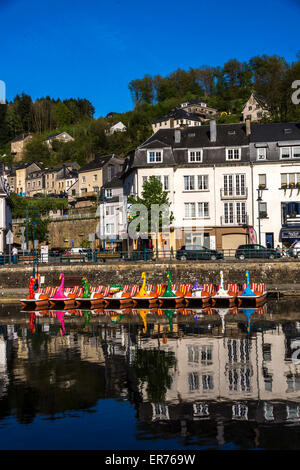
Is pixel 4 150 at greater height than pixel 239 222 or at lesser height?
greater

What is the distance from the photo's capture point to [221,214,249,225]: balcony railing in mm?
56594

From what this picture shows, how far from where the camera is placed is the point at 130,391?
1766 cm

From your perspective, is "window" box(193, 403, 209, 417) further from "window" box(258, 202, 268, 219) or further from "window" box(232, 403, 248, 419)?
"window" box(258, 202, 268, 219)

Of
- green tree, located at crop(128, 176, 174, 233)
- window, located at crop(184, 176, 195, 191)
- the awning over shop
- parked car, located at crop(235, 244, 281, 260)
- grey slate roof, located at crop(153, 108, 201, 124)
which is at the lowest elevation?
parked car, located at crop(235, 244, 281, 260)

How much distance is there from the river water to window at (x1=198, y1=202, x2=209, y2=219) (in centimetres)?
2545

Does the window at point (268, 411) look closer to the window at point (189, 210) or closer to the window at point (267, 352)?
the window at point (267, 352)

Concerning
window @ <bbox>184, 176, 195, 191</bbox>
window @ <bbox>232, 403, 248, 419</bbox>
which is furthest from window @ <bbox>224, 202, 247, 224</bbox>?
window @ <bbox>232, 403, 248, 419</bbox>

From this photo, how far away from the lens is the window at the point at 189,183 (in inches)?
2256

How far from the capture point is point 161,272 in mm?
45219

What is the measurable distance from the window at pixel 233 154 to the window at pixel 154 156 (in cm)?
714

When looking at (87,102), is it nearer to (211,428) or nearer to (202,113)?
(202,113)

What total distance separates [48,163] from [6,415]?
478ft

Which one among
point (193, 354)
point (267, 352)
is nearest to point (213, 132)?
point (267, 352)

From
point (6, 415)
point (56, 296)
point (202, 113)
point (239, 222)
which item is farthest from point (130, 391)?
point (202, 113)
